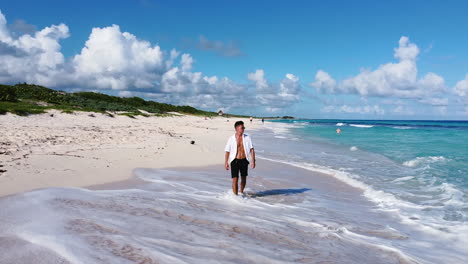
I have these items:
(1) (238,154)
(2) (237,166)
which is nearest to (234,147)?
(1) (238,154)

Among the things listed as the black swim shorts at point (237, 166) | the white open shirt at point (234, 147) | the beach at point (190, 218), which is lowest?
the beach at point (190, 218)

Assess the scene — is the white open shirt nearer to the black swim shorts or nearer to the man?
the man

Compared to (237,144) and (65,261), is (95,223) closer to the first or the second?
(65,261)

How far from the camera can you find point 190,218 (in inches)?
207

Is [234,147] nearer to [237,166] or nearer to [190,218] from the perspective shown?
[237,166]

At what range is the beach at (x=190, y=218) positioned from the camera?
377cm

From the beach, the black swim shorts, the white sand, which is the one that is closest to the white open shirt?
the black swim shorts

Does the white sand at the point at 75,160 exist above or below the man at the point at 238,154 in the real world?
below

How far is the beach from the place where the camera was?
3.77 meters

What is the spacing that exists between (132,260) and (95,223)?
138cm

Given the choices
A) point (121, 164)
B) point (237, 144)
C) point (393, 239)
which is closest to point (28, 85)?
point (121, 164)

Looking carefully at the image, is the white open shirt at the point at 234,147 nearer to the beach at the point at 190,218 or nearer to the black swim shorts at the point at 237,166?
the black swim shorts at the point at 237,166

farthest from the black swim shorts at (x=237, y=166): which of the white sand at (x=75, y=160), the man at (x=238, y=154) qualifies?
the white sand at (x=75, y=160)

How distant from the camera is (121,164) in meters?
10.0
